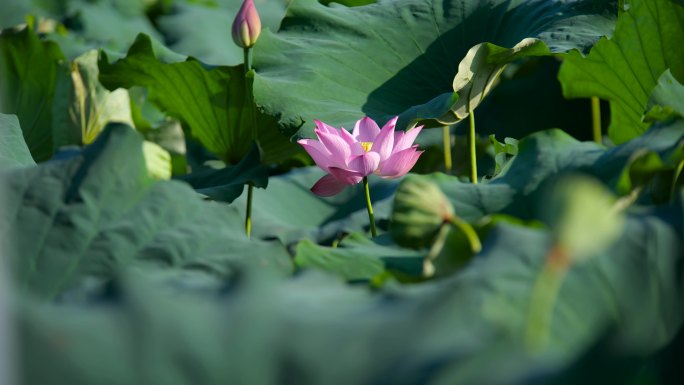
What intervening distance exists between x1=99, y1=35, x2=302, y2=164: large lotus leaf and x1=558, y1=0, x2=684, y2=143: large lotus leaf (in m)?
0.57

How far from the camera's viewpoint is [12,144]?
4.25ft

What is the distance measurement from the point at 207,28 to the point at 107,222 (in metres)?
2.12

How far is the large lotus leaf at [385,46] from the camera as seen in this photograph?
166 centimetres

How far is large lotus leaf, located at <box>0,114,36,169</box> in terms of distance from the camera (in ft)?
4.03

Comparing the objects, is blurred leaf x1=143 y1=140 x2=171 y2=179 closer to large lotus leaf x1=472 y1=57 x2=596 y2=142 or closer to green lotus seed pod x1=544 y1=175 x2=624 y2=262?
green lotus seed pod x1=544 y1=175 x2=624 y2=262

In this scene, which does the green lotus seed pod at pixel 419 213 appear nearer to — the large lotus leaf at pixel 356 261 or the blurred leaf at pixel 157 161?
the large lotus leaf at pixel 356 261

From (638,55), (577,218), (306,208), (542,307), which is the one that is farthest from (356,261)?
(306,208)

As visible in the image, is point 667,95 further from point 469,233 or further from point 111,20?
point 111,20

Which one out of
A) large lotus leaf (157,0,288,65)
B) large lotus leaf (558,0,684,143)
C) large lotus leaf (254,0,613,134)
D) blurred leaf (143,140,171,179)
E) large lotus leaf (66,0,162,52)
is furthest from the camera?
large lotus leaf (66,0,162,52)

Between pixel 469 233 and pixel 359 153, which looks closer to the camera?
pixel 469 233

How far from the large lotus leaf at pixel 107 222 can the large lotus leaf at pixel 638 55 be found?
823mm

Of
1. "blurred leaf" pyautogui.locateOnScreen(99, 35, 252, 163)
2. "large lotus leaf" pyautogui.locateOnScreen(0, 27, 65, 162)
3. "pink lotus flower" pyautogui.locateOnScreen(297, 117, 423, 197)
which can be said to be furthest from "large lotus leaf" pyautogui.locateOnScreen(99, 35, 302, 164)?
"pink lotus flower" pyautogui.locateOnScreen(297, 117, 423, 197)

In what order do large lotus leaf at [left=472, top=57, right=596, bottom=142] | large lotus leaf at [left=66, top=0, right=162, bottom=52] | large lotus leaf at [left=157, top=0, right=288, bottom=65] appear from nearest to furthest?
large lotus leaf at [left=472, top=57, right=596, bottom=142]
large lotus leaf at [left=157, top=0, right=288, bottom=65]
large lotus leaf at [left=66, top=0, right=162, bottom=52]

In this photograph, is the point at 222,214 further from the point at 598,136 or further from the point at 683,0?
the point at 598,136
